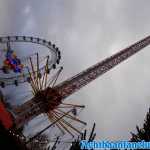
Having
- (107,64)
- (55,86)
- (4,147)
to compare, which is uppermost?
(107,64)

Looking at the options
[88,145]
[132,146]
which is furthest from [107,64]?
[88,145]

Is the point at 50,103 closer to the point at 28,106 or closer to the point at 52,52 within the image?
the point at 28,106

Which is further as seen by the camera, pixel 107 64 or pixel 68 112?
pixel 107 64

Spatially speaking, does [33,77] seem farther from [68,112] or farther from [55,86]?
[68,112]

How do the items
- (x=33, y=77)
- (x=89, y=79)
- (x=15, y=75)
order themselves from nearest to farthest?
(x=33, y=77), (x=89, y=79), (x=15, y=75)

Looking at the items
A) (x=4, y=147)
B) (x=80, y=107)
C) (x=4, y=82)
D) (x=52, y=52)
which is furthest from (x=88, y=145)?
(x=52, y=52)

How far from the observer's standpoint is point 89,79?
5353cm

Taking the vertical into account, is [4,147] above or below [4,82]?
below

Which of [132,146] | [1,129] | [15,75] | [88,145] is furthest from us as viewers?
[15,75]

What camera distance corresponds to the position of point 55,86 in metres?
48.7

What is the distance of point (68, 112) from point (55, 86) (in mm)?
5638

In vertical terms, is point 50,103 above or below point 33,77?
below

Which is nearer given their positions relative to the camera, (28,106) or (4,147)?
(4,147)

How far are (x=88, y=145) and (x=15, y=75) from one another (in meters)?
34.1
